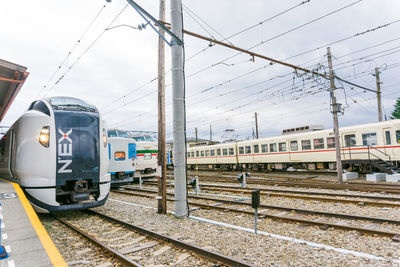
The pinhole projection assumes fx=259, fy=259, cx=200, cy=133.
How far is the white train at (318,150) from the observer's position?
1573 cm

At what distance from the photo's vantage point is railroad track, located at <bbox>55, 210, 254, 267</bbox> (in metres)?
4.23

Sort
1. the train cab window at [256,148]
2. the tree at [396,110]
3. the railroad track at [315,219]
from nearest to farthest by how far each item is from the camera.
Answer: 1. the railroad track at [315,219]
2. the train cab window at [256,148]
3. the tree at [396,110]

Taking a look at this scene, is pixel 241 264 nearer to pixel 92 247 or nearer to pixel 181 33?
pixel 92 247

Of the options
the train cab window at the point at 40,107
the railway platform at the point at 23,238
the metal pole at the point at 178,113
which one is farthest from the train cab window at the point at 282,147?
the railway platform at the point at 23,238

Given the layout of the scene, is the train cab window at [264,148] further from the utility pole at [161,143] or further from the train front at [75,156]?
the train front at [75,156]

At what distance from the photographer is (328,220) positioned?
679cm

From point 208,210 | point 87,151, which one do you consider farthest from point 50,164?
point 208,210

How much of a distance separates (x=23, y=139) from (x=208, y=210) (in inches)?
222

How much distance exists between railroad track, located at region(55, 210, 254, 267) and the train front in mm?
806

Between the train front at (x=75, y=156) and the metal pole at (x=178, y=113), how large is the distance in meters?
2.06

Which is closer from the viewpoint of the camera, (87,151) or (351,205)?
(87,151)

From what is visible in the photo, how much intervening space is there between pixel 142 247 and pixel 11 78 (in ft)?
23.2

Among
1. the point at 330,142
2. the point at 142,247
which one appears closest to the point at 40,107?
the point at 142,247

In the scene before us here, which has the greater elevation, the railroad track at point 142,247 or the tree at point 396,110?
the tree at point 396,110
